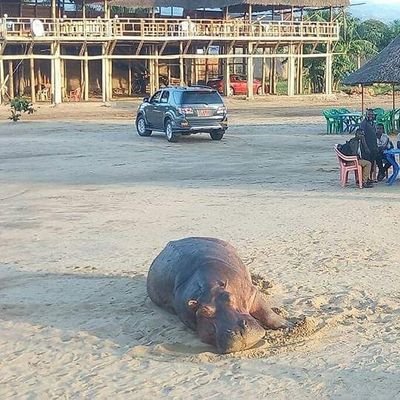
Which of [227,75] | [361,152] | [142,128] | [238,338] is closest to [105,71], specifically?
[227,75]

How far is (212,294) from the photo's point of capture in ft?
19.0

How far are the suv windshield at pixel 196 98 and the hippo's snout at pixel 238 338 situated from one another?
53.3 feet

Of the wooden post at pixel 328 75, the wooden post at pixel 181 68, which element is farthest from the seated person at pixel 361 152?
the wooden post at pixel 328 75

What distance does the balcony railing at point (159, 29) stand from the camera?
118 feet

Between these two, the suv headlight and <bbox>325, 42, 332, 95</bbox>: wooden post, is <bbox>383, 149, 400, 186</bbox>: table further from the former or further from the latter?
<bbox>325, 42, 332, 95</bbox>: wooden post

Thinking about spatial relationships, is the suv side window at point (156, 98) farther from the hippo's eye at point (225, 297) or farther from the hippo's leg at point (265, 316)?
the hippo's eye at point (225, 297)

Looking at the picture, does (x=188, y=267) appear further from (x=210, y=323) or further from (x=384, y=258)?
(x=384, y=258)

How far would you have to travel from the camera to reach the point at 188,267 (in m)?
6.35

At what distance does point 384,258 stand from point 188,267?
273cm

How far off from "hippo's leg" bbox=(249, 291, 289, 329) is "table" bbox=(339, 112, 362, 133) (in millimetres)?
17323

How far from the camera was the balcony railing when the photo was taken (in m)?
35.8

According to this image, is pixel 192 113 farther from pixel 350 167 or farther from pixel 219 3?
pixel 219 3

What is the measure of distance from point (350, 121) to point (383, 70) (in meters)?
2.36

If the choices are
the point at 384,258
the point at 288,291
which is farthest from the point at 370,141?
the point at 288,291
